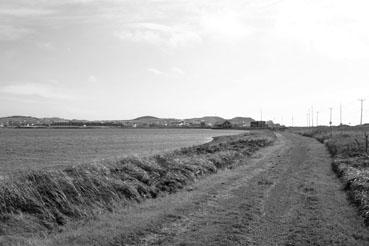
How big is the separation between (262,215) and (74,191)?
21.5 ft

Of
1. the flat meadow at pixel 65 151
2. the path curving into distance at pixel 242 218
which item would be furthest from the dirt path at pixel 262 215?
the flat meadow at pixel 65 151

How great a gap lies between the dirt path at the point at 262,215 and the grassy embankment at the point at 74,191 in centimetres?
Result: 157

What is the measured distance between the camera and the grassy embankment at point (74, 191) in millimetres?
12367

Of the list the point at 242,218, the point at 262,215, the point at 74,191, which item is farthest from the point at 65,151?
the point at 242,218

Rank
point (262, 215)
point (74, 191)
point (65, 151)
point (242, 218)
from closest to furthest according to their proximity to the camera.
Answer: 1. point (242, 218)
2. point (262, 215)
3. point (74, 191)
4. point (65, 151)

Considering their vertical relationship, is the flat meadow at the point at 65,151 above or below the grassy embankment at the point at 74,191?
below

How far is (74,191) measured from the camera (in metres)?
14.5

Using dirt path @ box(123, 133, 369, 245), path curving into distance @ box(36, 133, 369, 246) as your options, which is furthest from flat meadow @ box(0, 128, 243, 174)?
dirt path @ box(123, 133, 369, 245)

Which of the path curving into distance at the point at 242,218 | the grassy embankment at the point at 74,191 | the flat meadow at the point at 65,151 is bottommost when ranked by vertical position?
the flat meadow at the point at 65,151

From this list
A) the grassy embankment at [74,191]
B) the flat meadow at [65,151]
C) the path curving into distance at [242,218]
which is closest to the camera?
the path curving into distance at [242,218]

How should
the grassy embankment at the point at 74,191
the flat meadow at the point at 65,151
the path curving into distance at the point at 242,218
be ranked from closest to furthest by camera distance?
1. the path curving into distance at the point at 242,218
2. the grassy embankment at the point at 74,191
3. the flat meadow at the point at 65,151

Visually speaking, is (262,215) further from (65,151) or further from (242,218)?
(65,151)

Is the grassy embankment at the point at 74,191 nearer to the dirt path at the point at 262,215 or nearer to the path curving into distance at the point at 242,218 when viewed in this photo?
the path curving into distance at the point at 242,218

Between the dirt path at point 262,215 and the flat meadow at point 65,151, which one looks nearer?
the dirt path at point 262,215
